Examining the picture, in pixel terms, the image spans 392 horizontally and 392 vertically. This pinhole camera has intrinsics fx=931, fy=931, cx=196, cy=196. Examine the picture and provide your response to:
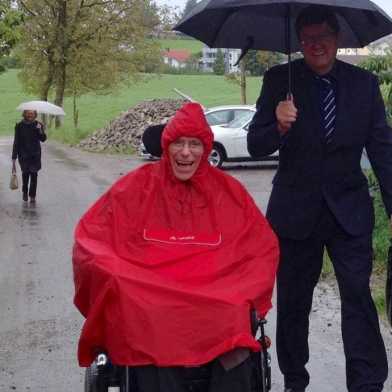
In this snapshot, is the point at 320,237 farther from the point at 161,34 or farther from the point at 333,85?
the point at 161,34

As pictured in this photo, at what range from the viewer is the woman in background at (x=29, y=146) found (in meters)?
16.0

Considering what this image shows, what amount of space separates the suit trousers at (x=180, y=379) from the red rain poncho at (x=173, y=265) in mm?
57

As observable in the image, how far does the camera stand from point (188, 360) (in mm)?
3857

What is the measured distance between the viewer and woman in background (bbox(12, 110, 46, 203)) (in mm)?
16000

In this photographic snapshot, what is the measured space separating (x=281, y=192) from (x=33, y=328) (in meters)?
2.97

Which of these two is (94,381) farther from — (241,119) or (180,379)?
(241,119)

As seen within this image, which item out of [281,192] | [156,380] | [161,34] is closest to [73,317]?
[281,192]

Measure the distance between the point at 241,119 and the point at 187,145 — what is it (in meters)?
19.4

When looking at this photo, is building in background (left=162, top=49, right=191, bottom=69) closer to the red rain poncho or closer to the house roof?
the house roof

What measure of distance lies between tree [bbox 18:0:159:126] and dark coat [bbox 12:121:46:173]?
79.9 ft

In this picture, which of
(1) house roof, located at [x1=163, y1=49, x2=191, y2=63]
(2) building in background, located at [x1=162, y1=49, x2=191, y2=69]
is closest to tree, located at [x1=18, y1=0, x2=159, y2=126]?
(2) building in background, located at [x1=162, y1=49, x2=191, y2=69]

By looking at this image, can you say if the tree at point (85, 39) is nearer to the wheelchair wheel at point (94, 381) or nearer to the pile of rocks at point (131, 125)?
the pile of rocks at point (131, 125)

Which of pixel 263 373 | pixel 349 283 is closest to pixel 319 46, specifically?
pixel 349 283

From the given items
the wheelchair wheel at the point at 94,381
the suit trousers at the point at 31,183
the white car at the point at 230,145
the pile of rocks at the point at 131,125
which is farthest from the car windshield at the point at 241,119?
the wheelchair wheel at the point at 94,381
